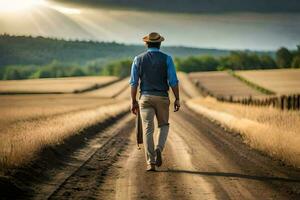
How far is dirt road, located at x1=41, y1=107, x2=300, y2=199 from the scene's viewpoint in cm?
1009

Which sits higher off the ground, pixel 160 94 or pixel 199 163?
pixel 160 94

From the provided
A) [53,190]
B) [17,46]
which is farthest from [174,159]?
[17,46]

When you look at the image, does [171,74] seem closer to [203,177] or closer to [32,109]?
[203,177]

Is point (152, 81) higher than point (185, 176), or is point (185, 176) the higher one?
point (152, 81)

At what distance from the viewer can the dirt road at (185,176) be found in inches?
397

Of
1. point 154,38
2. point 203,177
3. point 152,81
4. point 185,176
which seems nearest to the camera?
point 203,177

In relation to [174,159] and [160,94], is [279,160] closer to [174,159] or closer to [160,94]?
[174,159]

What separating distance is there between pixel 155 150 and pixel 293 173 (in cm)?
265

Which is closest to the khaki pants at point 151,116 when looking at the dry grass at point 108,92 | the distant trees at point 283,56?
the dry grass at point 108,92

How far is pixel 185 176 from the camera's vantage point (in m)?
12.0

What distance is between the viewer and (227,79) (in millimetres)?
118125

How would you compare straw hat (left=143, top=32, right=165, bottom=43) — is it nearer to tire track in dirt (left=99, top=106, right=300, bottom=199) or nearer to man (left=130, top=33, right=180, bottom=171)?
man (left=130, top=33, right=180, bottom=171)

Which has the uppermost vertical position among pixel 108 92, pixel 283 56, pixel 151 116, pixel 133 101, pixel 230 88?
pixel 283 56

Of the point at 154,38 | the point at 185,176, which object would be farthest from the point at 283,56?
the point at 185,176
